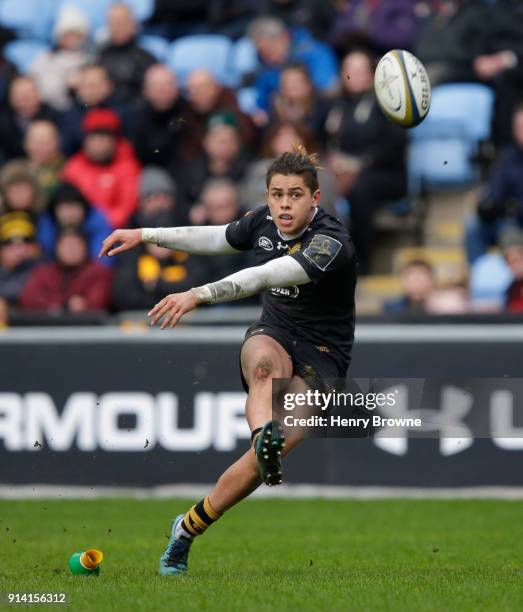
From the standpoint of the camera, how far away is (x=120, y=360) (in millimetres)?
13414

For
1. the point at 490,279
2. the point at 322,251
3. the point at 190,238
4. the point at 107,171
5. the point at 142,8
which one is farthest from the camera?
the point at 142,8

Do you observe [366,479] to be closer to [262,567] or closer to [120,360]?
[120,360]

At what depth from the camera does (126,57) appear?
17.3m

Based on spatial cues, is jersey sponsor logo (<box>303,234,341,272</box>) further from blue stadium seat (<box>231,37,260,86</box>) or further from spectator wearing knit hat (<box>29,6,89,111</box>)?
spectator wearing knit hat (<box>29,6,89,111</box>)

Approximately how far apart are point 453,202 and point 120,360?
4.62 metres

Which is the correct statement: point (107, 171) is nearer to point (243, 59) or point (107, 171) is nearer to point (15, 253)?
point (15, 253)

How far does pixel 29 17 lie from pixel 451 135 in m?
6.50

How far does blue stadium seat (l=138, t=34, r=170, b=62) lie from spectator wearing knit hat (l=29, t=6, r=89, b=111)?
0.77 m

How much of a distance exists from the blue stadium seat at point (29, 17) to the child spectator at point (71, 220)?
16.2 ft

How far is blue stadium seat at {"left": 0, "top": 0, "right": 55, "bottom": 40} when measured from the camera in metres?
19.4

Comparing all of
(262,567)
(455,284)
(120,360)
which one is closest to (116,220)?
(120,360)

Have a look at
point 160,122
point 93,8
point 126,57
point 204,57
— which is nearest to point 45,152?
point 160,122

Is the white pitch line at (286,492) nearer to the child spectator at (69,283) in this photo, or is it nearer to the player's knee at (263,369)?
the child spectator at (69,283)

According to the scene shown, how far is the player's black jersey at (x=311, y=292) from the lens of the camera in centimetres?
814
